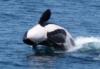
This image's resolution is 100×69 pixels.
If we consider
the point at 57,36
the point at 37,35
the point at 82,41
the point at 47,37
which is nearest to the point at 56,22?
the point at 82,41

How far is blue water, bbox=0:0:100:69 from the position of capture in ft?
68.2

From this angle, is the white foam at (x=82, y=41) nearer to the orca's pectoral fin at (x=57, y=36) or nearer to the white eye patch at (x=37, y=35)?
the orca's pectoral fin at (x=57, y=36)

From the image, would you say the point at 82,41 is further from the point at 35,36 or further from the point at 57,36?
the point at 35,36

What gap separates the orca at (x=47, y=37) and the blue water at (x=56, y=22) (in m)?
0.32

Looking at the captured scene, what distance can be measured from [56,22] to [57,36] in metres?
5.24

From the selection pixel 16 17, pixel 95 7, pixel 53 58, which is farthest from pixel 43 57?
pixel 95 7

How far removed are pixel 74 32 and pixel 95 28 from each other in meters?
0.94

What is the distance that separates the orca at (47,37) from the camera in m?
21.5

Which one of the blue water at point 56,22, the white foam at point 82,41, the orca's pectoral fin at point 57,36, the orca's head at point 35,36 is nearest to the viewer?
the blue water at point 56,22

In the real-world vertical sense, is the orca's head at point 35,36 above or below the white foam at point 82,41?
above

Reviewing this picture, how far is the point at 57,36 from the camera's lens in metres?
21.8

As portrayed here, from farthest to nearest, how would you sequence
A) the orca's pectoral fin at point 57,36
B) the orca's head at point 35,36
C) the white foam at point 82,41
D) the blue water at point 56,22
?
1. the white foam at point 82,41
2. the orca's pectoral fin at point 57,36
3. the orca's head at point 35,36
4. the blue water at point 56,22

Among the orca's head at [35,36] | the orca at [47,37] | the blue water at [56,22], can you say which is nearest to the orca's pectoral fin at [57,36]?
the orca at [47,37]

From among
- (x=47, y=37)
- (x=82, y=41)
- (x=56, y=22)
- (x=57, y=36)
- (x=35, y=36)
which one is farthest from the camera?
(x=56, y=22)
